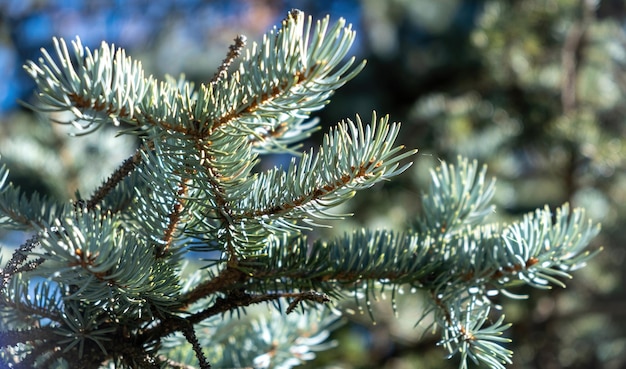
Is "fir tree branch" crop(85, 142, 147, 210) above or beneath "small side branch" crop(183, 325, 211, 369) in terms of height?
above

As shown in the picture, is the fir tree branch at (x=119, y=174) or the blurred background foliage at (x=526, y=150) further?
the blurred background foliage at (x=526, y=150)

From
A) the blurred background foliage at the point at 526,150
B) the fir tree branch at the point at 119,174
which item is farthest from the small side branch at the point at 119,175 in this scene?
the blurred background foliage at the point at 526,150

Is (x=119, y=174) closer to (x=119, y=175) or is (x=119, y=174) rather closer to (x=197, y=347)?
(x=119, y=175)

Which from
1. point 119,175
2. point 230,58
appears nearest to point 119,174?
point 119,175

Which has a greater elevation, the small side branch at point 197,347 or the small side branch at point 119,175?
the small side branch at point 119,175

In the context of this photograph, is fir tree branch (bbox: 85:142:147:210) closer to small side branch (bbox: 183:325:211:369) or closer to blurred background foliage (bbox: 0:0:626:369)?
small side branch (bbox: 183:325:211:369)

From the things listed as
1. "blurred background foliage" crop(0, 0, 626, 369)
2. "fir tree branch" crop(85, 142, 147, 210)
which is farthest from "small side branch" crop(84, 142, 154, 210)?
"blurred background foliage" crop(0, 0, 626, 369)

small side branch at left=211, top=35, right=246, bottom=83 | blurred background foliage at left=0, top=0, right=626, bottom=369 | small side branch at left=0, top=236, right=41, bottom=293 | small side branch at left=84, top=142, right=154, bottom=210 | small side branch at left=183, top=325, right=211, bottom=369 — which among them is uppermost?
blurred background foliage at left=0, top=0, right=626, bottom=369

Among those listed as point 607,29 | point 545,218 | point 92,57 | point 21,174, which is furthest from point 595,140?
point 92,57

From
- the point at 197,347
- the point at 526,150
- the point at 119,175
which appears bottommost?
the point at 197,347

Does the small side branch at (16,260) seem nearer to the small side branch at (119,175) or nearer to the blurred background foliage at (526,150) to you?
the small side branch at (119,175)

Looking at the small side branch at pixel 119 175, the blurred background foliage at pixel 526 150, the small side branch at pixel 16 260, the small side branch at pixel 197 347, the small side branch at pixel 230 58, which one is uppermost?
the blurred background foliage at pixel 526 150
